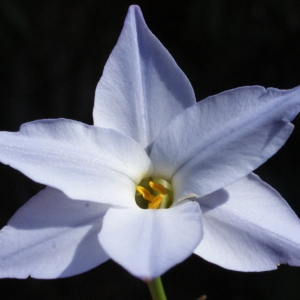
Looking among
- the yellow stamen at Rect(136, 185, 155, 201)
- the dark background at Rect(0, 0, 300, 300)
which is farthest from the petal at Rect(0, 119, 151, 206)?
the dark background at Rect(0, 0, 300, 300)

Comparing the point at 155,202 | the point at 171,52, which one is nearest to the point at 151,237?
the point at 155,202

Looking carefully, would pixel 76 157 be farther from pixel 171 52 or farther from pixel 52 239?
pixel 171 52

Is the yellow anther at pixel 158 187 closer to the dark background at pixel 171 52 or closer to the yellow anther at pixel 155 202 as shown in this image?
the yellow anther at pixel 155 202

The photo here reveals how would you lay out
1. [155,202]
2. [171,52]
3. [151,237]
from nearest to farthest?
[151,237], [155,202], [171,52]

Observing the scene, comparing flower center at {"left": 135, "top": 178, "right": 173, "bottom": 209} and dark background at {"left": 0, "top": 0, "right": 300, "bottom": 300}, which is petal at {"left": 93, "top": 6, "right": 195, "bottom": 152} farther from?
dark background at {"left": 0, "top": 0, "right": 300, "bottom": 300}

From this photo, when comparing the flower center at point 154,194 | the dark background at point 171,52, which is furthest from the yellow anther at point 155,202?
the dark background at point 171,52

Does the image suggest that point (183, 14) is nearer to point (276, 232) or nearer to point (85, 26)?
point (85, 26)
